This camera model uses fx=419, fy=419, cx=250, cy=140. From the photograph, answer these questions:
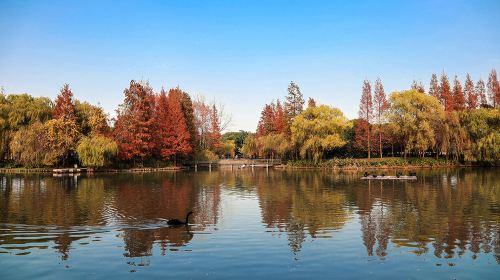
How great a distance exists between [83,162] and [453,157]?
54.6 metres

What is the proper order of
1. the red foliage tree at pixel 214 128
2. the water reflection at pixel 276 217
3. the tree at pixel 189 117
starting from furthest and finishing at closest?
the red foliage tree at pixel 214 128 < the tree at pixel 189 117 < the water reflection at pixel 276 217

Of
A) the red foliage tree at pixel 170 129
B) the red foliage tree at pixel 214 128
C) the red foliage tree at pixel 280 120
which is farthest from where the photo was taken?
the red foliage tree at pixel 214 128

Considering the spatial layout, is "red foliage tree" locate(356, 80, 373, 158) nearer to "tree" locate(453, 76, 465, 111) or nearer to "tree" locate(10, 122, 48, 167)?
"tree" locate(453, 76, 465, 111)

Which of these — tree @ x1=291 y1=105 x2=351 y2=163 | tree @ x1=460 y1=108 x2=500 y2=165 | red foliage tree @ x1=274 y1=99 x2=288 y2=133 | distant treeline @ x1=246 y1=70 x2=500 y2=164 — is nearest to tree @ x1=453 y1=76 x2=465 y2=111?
distant treeline @ x1=246 y1=70 x2=500 y2=164

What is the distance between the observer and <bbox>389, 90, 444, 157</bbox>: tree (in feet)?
201

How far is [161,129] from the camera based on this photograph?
66000 millimetres

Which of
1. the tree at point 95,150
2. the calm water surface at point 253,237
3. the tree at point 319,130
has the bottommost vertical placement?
the calm water surface at point 253,237

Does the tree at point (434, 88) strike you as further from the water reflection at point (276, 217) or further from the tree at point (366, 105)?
the water reflection at point (276, 217)

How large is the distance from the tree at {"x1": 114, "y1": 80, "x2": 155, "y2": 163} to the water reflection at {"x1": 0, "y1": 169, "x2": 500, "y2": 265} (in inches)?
1047

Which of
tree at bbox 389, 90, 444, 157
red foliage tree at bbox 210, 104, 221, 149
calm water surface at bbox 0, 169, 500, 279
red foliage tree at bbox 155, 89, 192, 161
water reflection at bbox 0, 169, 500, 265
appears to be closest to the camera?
calm water surface at bbox 0, 169, 500, 279

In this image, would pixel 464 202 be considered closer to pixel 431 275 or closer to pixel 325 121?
pixel 431 275

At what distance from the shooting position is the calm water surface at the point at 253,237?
12.6 m

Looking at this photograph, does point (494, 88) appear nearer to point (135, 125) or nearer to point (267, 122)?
point (267, 122)

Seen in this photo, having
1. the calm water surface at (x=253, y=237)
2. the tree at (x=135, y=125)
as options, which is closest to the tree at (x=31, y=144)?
the tree at (x=135, y=125)
